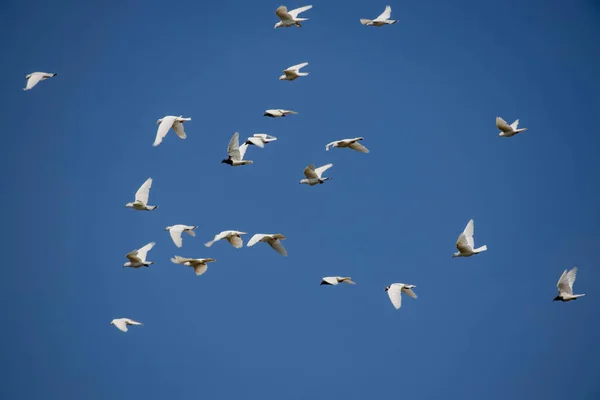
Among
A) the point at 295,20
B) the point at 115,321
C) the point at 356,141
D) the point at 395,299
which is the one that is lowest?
the point at 115,321

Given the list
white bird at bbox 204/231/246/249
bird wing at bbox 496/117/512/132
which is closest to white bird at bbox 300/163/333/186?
white bird at bbox 204/231/246/249

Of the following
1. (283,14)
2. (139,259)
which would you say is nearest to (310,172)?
(283,14)

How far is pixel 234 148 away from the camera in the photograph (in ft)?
135

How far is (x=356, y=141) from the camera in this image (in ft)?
140

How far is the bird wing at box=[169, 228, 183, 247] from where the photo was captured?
42.4 metres

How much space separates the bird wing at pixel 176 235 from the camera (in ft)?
139

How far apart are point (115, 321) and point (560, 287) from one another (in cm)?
1562

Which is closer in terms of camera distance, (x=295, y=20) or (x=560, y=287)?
(x=560, y=287)

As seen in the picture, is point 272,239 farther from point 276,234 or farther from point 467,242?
point 467,242

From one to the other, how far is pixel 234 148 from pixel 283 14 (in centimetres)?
603

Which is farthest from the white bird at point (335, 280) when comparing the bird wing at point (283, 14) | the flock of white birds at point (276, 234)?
the bird wing at point (283, 14)

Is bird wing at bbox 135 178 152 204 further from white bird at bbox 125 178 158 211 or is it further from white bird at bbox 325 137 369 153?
white bird at bbox 325 137 369 153

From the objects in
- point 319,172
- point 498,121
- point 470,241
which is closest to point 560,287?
point 470,241

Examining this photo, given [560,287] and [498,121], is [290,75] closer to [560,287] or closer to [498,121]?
[498,121]
